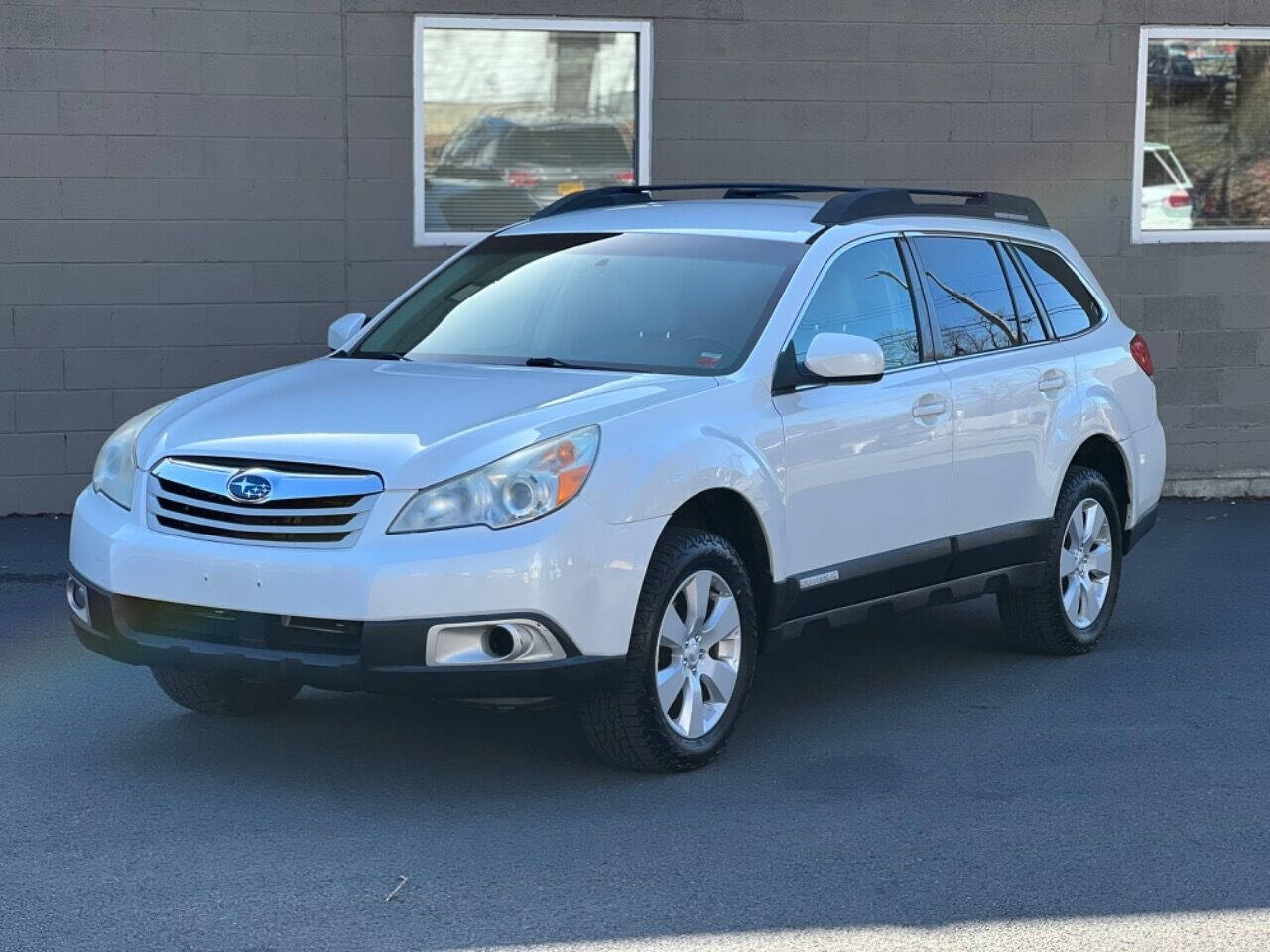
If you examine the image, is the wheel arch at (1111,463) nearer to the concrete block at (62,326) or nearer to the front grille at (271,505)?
the front grille at (271,505)

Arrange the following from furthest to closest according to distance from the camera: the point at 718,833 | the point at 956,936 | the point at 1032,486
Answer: the point at 1032,486 → the point at 718,833 → the point at 956,936

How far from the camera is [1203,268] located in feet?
39.1

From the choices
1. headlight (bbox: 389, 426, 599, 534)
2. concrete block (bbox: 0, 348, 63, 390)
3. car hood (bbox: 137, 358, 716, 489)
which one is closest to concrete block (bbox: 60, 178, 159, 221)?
concrete block (bbox: 0, 348, 63, 390)

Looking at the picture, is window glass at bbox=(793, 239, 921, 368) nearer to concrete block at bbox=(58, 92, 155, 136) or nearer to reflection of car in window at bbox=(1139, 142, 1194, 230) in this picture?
concrete block at bbox=(58, 92, 155, 136)

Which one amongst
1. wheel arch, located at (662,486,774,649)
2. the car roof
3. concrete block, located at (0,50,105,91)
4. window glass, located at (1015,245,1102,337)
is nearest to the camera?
wheel arch, located at (662,486,774,649)

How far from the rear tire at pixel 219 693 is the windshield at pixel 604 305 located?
123 centimetres

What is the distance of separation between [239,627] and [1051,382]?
11.3ft

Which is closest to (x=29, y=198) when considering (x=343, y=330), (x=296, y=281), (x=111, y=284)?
(x=111, y=284)

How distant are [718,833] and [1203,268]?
299 inches

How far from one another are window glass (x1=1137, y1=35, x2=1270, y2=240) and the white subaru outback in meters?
4.13

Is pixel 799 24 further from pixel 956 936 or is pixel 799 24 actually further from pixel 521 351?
pixel 956 936

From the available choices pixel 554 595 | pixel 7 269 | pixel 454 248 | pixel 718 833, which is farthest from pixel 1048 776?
pixel 7 269

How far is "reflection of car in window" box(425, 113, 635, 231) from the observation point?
1123 centimetres

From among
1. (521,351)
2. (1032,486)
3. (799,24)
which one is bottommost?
(1032,486)
